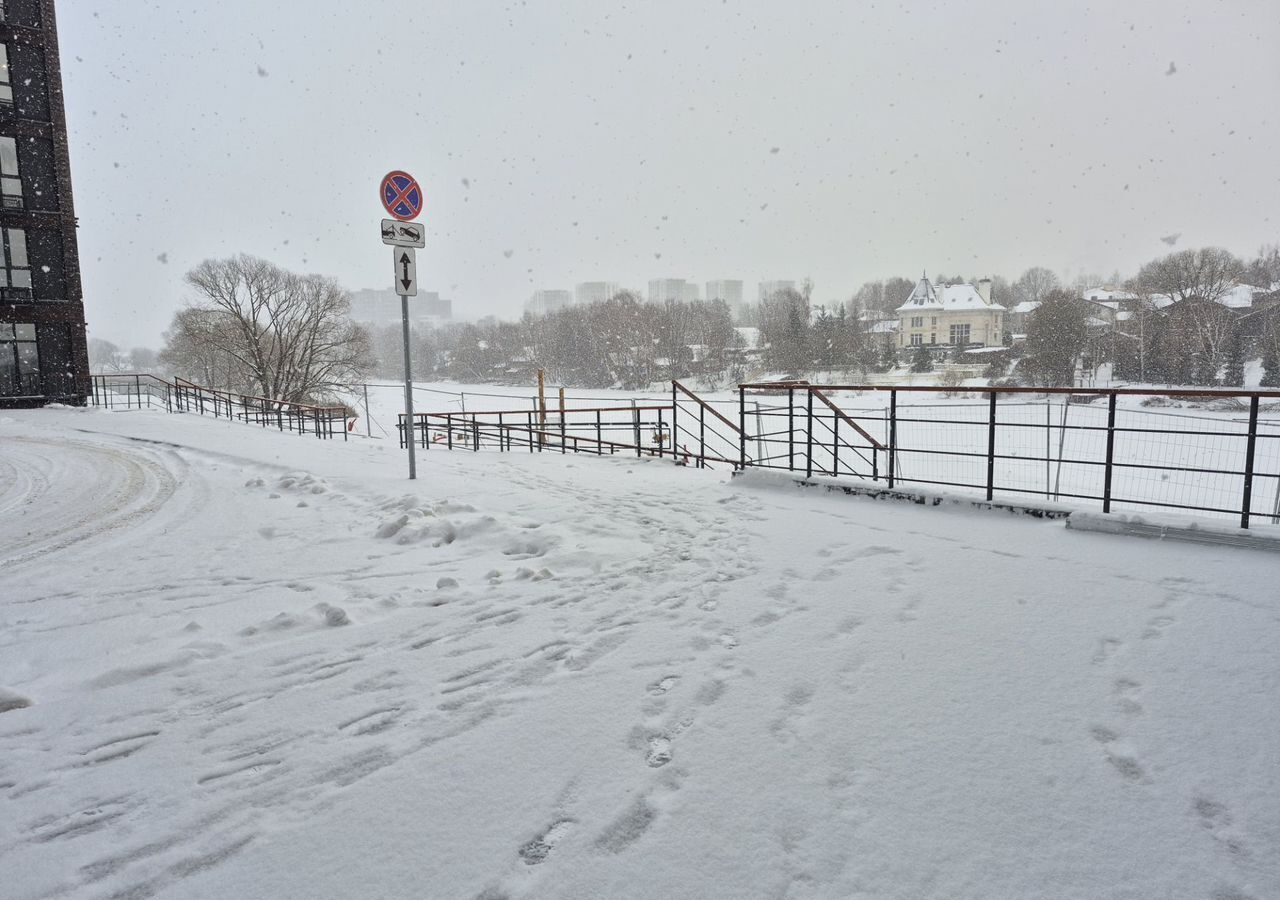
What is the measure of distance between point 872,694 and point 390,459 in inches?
363

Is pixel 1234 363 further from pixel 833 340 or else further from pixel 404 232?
pixel 404 232

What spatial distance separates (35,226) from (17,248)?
2.91ft

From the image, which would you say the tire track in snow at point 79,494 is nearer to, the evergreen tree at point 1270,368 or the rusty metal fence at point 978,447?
the rusty metal fence at point 978,447

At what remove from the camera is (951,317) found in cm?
6919

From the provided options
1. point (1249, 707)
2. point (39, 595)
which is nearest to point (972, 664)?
point (1249, 707)

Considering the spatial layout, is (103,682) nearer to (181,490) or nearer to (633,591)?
(633,591)

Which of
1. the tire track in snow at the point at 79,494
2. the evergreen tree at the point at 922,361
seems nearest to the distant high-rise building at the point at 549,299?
the evergreen tree at the point at 922,361

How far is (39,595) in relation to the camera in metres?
4.11

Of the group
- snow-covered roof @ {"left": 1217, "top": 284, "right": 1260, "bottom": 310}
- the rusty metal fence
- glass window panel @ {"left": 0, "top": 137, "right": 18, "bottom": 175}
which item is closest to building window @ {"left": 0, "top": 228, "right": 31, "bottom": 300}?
glass window panel @ {"left": 0, "top": 137, "right": 18, "bottom": 175}

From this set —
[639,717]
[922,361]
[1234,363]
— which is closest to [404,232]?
[639,717]

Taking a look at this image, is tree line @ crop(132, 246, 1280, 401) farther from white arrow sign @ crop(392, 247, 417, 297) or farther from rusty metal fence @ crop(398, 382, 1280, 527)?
white arrow sign @ crop(392, 247, 417, 297)

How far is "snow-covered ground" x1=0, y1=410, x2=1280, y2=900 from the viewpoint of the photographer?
5.98 feet

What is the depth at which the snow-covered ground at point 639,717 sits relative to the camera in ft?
5.98

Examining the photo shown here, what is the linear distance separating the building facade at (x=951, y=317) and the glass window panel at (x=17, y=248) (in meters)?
65.7
